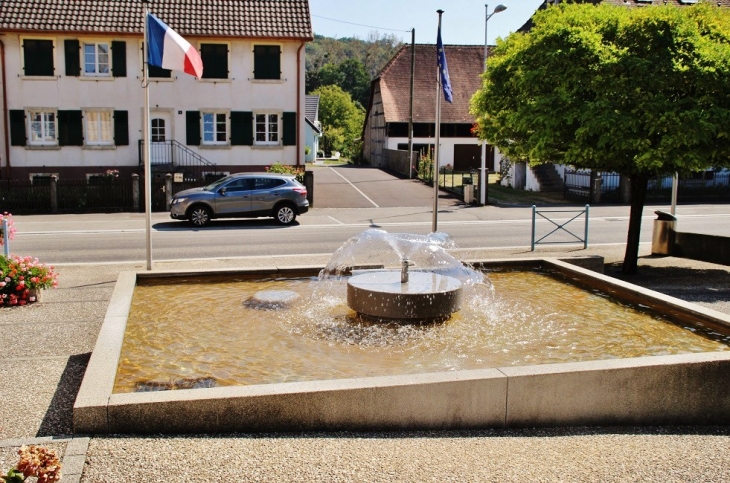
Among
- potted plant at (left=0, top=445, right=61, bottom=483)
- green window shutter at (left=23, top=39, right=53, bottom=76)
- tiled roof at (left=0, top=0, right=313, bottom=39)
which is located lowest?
potted plant at (left=0, top=445, right=61, bottom=483)

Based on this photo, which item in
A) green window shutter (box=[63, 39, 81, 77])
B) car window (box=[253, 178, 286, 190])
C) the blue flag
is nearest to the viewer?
the blue flag

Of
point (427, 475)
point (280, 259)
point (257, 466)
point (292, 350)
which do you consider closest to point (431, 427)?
point (427, 475)

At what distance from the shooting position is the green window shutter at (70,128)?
35406mm

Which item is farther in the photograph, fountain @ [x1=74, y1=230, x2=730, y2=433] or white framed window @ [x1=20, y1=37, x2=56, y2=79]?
white framed window @ [x1=20, y1=37, x2=56, y2=79]

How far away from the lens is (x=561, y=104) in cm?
1598

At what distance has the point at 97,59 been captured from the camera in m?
35.6

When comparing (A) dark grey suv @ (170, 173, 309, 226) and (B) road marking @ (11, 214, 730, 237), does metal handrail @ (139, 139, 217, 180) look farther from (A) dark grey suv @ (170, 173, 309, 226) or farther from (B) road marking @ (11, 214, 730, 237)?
(A) dark grey suv @ (170, 173, 309, 226)

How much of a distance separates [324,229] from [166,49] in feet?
38.4

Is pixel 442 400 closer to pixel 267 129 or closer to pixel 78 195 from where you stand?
pixel 78 195

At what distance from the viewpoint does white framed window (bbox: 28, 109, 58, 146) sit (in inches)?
1396

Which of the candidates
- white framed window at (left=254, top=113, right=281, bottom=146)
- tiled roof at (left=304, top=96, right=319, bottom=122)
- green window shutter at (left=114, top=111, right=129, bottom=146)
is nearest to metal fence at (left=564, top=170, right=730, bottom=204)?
white framed window at (left=254, top=113, right=281, bottom=146)

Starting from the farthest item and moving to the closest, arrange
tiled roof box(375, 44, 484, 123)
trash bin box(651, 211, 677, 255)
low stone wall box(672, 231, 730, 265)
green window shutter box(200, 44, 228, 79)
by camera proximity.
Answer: tiled roof box(375, 44, 484, 123) → green window shutter box(200, 44, 228, 79) → trash bin box(651, 211, 677, 255) → low stone wall box(672, 231, 730, 265)

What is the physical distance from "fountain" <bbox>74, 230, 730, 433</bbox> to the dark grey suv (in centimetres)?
1270

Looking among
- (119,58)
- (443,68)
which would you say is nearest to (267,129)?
(119,58)
